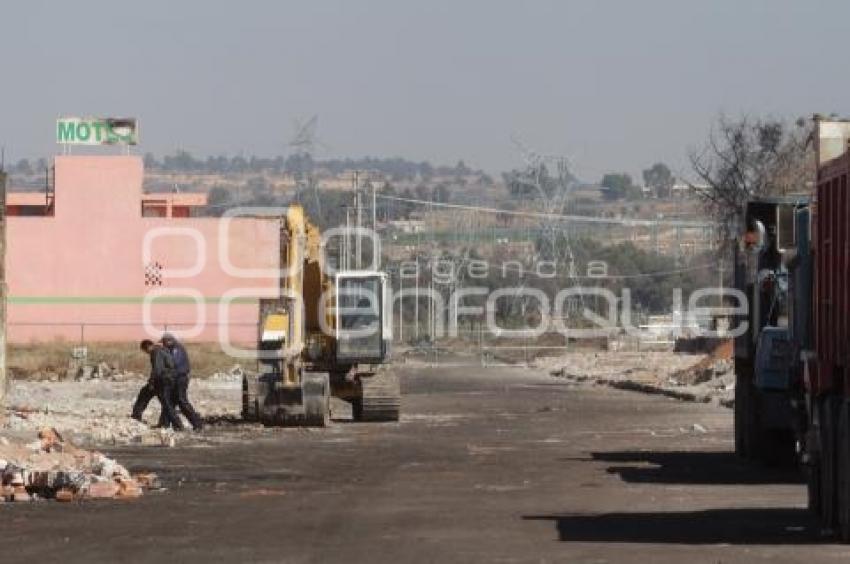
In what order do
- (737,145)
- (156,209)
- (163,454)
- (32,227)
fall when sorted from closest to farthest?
1. (163,454)
2. (737,145)
3. (32,227)
4. (156,209)

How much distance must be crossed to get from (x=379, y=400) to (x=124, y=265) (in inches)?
2027

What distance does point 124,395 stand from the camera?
188 feet

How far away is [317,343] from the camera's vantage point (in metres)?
44.1

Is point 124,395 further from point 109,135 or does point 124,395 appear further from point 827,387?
point 109,135

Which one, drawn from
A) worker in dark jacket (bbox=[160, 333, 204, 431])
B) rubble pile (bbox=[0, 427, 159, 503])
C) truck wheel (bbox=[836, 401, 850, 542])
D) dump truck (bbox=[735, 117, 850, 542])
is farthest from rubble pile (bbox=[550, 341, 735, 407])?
truck wheel (bbox=[836, 401, 850, 542])

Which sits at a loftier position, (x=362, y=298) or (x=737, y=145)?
(x=737, y=145)

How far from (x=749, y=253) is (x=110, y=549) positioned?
12.8 m

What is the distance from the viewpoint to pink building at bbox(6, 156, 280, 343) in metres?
91.2

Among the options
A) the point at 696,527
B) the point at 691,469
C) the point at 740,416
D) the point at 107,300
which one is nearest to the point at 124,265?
the point at 107,300

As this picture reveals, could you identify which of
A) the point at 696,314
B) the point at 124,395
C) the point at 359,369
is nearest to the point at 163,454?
the point at 359,369

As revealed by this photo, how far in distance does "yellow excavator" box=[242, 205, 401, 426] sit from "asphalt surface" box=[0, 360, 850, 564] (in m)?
1.17

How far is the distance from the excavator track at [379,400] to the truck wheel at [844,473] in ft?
80.3

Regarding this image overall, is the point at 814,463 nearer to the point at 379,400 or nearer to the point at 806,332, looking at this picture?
the point at 806,332

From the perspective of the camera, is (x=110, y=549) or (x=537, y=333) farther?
(x=537, y=333)
